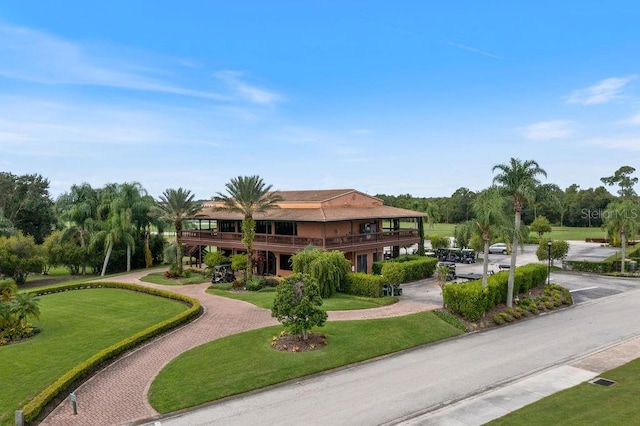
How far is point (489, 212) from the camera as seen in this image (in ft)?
76.1

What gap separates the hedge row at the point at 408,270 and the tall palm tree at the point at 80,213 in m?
32.2

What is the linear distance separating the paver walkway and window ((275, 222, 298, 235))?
10.1 metres

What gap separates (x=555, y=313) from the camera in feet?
83.8

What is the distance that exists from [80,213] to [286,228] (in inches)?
928

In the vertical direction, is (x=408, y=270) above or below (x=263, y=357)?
above

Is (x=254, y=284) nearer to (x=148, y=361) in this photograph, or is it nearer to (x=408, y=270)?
(x=408, y=270)

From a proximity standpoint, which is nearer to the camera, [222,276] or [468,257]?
[222,276]

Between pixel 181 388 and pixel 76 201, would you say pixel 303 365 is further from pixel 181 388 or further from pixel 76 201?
pixel 76 201

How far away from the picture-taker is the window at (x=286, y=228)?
121ft

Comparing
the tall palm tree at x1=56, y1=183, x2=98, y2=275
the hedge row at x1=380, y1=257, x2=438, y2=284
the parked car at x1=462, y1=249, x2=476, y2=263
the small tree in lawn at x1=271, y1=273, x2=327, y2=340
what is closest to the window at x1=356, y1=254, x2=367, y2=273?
the hedge row at x1=380, y1=257, x2=438, y2=284

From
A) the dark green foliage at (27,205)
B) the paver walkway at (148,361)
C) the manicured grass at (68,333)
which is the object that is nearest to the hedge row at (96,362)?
the paver walkway at (148,361)

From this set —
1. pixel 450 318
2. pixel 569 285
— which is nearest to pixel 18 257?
pixel 450 318

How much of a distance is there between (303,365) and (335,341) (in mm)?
2773

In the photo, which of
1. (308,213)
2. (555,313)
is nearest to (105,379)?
(308,213)
